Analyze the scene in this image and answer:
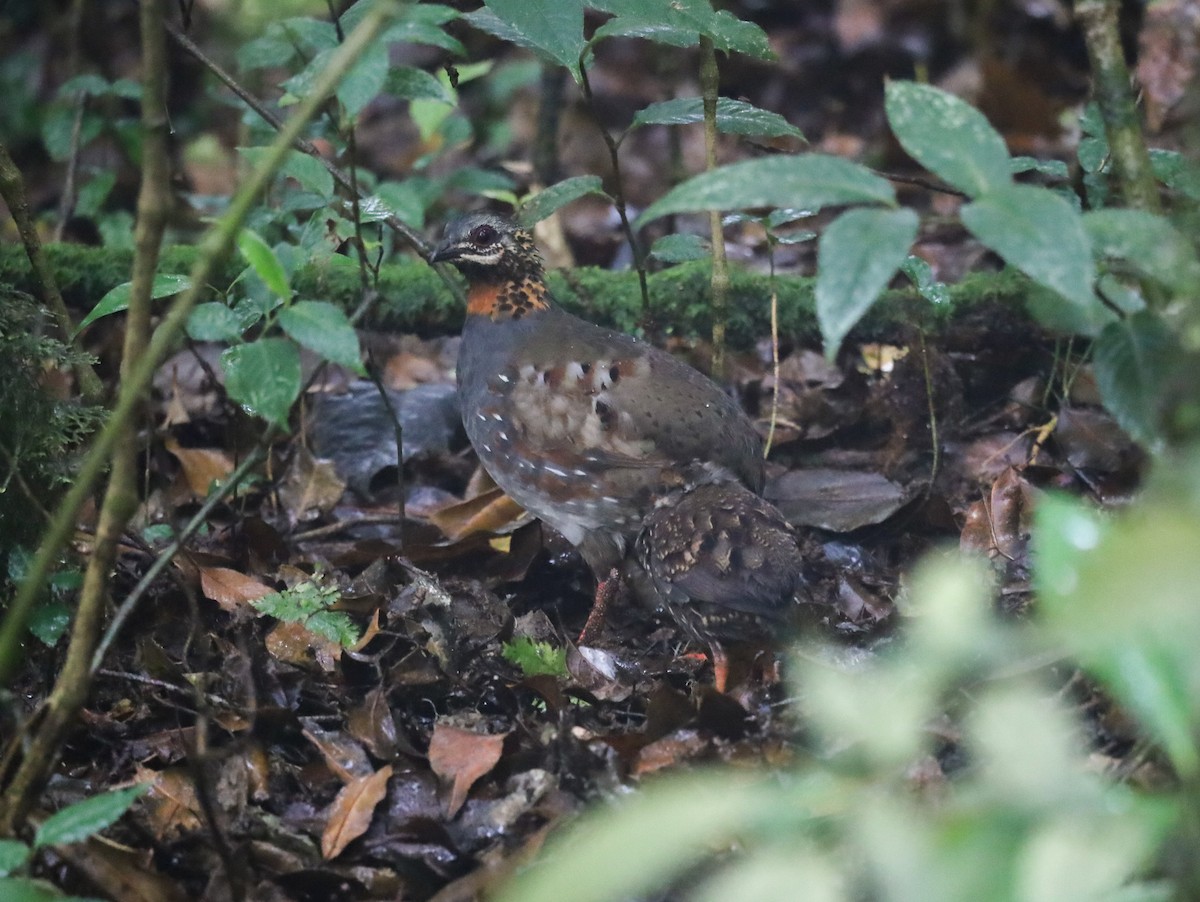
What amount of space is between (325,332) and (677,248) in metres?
1.83

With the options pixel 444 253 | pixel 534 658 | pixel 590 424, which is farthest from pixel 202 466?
pixel 534 658

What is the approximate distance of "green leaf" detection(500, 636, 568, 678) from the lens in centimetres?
348

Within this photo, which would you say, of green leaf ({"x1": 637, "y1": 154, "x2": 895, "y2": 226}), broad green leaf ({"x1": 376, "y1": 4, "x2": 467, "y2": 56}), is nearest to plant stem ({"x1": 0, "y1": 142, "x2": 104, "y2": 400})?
broad green leaf ({"x1": 376, "y1": 4, "x2": 467, "y2": 56})

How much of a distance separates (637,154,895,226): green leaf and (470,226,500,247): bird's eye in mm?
2614

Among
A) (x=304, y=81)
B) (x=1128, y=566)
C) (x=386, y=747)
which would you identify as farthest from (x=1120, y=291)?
(x=304, y=81)

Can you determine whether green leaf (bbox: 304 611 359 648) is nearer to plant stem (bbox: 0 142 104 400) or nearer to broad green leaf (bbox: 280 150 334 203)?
plant stem (bbox: 0 142 104 400)

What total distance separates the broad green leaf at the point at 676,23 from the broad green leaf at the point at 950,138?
5.27 ft

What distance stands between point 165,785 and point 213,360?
309 centimetres

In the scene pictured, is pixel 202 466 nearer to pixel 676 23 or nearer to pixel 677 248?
pixel 677 248

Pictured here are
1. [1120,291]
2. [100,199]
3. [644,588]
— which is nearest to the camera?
[1120,291]

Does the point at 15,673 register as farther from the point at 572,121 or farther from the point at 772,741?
the point at 572,121

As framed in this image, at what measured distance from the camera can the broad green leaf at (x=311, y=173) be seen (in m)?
3.74

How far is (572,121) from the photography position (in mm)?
8039

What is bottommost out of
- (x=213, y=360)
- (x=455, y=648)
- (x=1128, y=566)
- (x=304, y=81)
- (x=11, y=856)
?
(x=213, y=360)
